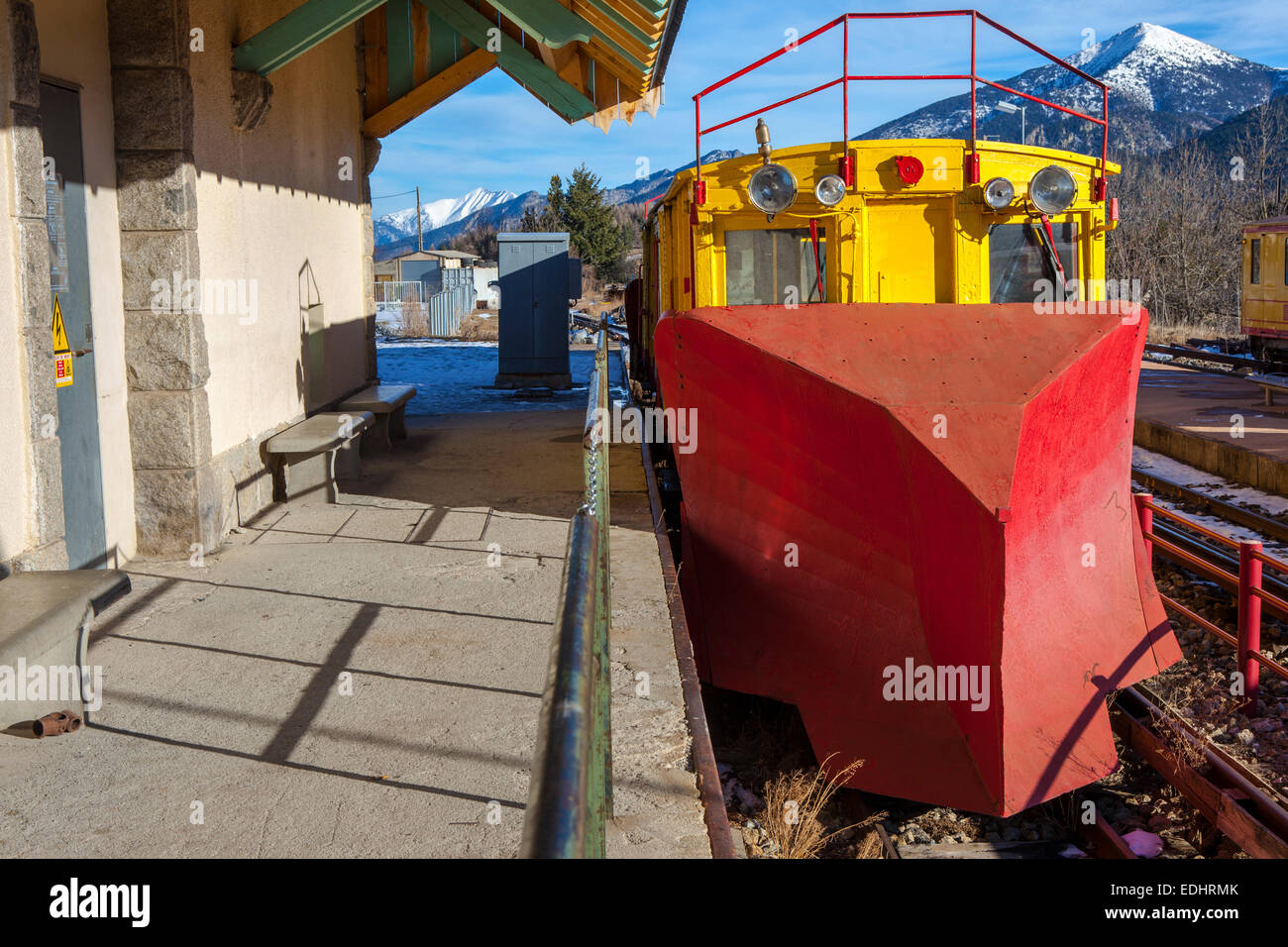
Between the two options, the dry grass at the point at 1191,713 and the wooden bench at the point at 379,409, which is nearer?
the dry grass at the point at 1191,713

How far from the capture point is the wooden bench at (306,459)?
27.5 ft

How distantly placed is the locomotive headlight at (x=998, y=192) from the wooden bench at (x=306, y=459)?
5.01 m

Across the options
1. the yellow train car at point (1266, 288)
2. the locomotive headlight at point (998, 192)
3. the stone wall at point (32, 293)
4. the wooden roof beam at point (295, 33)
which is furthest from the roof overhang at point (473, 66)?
the yellow train car at point (1266, 288)

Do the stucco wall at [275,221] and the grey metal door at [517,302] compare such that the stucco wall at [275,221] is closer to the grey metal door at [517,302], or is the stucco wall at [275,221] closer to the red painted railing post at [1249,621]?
the grey metal door at [517,302]

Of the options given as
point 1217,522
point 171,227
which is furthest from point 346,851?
point 1217,522

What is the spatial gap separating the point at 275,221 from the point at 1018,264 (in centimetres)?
578

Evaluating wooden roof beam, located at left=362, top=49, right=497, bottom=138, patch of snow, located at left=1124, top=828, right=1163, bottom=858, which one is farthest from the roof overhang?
patch of snow, located at left=1124, top=828, right=1163, bottom=858

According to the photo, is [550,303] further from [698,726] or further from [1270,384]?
[698,726]

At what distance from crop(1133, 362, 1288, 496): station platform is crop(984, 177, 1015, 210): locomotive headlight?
22.7ft

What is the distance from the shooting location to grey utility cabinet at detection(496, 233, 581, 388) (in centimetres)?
1688

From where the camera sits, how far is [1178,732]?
630 centimetres

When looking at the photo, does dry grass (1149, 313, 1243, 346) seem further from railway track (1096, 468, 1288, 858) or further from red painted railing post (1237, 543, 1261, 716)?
railway track (1096, 468, 1288, 858)

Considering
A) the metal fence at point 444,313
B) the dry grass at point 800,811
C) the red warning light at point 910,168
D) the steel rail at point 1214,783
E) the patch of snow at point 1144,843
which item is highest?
the metal fence at point 444,313
